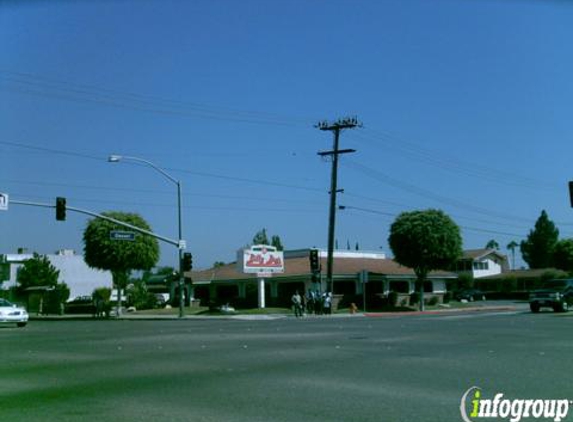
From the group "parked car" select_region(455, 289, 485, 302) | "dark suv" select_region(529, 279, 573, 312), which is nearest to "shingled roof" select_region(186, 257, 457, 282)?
"parked car" select_region(455, 289, 485, 302)

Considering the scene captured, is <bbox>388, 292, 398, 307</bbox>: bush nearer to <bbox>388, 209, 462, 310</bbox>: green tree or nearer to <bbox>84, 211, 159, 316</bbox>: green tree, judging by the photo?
<bbox>388, 209, 462, 310</bbox>: green tree

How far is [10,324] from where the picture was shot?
40.6 metres

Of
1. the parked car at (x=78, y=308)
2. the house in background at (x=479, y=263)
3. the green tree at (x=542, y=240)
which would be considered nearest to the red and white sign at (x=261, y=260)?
the parked car at (x=78, y=308)

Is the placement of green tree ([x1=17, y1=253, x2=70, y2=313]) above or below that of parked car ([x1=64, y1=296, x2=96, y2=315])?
above

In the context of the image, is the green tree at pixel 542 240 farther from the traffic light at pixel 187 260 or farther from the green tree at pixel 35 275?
the traffic light at pixel 187 260

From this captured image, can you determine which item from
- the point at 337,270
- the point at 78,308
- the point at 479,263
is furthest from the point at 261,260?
the point at 479,263

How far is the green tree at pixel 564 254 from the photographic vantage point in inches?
3031

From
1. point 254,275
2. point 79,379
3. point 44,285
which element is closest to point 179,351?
point 79,379

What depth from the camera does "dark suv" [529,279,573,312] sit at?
4250 centimetres

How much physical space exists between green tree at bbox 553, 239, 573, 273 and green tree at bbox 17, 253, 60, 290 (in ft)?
178

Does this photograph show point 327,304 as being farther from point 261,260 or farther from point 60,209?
point 60,209

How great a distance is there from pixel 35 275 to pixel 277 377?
66.5 metres

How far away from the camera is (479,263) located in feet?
313

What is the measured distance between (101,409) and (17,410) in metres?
1.20
